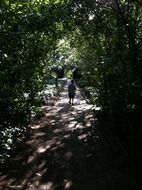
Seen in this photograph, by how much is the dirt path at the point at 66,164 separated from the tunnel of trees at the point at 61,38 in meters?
0.60

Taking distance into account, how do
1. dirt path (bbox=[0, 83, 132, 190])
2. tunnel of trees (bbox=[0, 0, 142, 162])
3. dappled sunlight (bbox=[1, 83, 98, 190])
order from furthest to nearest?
dappled sunlight (bbox=[1, 83, 98, 190]) < dirt path (bbox=[0, 83, 132, 190]) < tunnel of trees (bbox=[0, 0, 142, 162])

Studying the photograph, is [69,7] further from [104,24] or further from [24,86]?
[24,86]

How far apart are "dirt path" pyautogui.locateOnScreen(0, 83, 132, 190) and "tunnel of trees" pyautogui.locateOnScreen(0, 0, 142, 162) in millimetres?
602

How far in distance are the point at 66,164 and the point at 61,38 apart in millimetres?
4637

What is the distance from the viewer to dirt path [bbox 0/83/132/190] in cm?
852

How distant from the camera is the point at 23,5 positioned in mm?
8547

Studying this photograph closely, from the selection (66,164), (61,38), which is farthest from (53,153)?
(61,38)

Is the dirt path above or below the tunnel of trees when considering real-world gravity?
below

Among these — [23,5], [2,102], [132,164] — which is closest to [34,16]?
[23,5]

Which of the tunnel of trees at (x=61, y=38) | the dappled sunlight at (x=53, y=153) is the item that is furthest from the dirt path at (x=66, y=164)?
the tunnel of trees at (x=61, y=38)

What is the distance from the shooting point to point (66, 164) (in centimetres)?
1020

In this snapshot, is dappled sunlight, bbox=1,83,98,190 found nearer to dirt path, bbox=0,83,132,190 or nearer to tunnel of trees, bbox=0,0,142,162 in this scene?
dirt path, bbox=0,83,132,190

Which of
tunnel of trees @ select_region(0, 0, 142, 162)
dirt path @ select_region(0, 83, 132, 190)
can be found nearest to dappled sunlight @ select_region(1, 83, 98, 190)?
dirt path @ select_region(0, 83, 132, 190)

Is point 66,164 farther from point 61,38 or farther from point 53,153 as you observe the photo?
point 61,38
